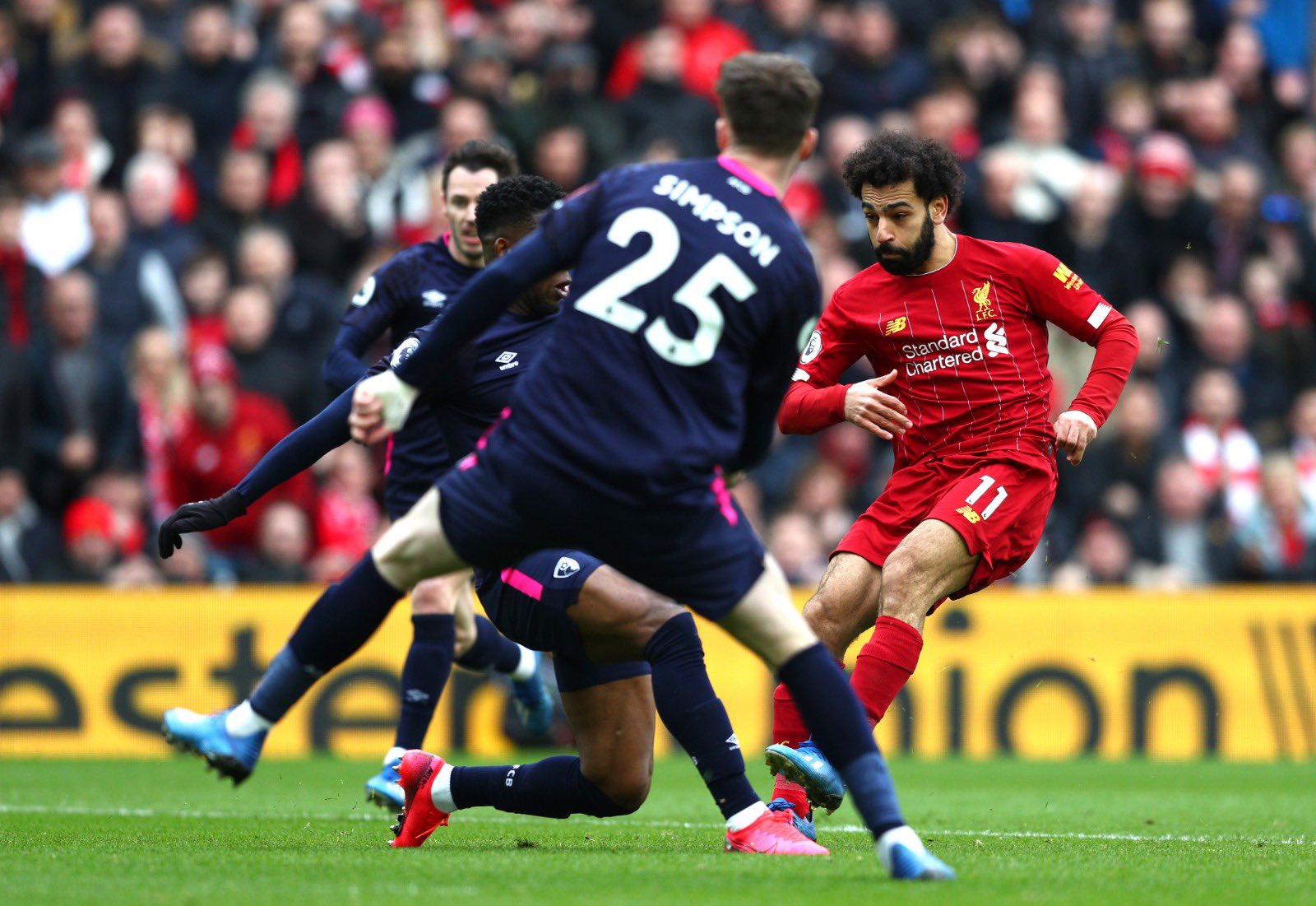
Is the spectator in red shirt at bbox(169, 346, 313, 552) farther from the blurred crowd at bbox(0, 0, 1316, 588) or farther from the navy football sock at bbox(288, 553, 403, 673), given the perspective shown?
the navy football sock at bbox(288, 553, 403, 673)

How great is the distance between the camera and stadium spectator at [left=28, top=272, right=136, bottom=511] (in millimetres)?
12766

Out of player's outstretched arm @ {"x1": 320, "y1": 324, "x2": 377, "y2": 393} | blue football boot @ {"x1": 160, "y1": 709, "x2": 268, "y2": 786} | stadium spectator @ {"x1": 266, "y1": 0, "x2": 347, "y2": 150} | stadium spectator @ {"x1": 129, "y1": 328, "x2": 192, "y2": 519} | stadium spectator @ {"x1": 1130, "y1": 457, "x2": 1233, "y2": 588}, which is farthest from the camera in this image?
stadium spectator @ {"x1": 266, "y1": 0, "x2": 347, "y2": 150}

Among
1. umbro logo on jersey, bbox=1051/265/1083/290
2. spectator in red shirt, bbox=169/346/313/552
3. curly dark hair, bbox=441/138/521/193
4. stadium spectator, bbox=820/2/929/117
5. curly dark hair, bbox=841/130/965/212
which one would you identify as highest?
curly dark hair, bbox=841/130/965/212

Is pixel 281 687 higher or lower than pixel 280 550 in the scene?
higher

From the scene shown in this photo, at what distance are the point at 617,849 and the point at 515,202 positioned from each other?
89.1 inches

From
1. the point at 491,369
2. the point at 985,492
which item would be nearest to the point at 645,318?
the point at 491,369

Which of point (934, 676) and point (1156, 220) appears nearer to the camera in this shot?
point (934, 676)

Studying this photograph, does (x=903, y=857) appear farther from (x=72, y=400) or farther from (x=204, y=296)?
(x=204, y=296)

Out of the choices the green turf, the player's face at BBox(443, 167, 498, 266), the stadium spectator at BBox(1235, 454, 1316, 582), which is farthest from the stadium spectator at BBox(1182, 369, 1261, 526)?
the player's face at BBox(443, 167, 498, 266)

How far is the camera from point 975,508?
22.9ft

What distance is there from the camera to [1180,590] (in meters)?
13.2

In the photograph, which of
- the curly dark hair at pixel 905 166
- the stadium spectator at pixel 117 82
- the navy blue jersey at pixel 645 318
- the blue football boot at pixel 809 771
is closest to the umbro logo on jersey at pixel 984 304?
the curly dark hair at pixel 905 166

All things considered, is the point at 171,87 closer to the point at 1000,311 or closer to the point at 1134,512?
the point at 1134,512

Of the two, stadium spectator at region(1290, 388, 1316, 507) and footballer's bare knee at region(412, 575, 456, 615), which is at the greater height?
footballer's bare knee at region(412, 575, 456, 615)
